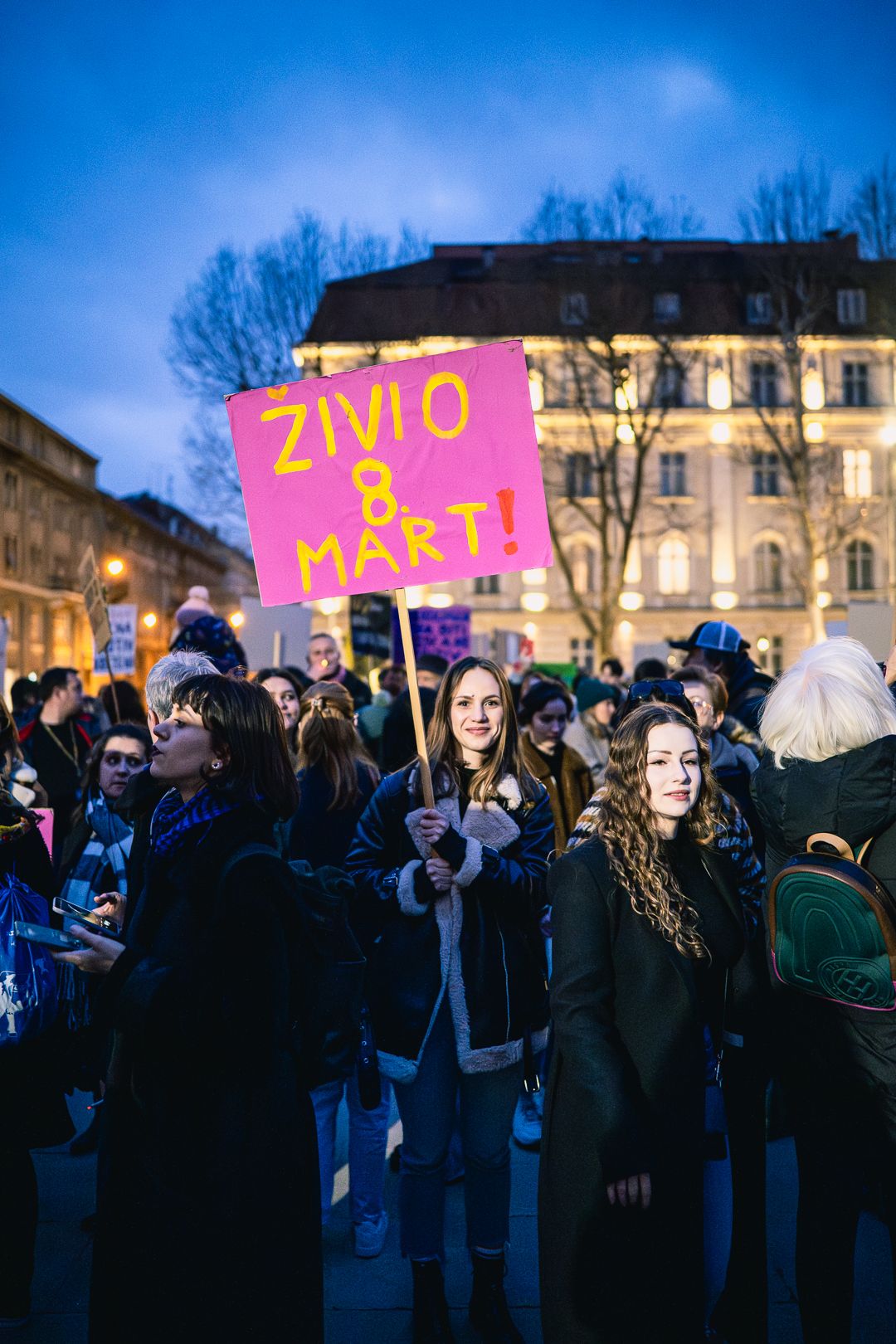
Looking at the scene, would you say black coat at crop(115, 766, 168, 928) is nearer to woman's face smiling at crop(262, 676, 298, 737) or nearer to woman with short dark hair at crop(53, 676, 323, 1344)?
woman with short dark hair at crop(53, 676, 323, 1344)

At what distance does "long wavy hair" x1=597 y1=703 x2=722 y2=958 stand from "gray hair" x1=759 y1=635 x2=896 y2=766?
0.22 m

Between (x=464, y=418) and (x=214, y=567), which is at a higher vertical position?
(x=214, y=567)

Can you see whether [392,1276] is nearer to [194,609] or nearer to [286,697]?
[286,697]

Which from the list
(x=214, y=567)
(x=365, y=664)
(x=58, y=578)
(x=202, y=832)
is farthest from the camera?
(x=214, y=567)

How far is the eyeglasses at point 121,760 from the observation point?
14.3 ft

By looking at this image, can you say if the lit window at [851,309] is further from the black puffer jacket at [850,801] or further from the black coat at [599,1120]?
the black coat at [599,1120]

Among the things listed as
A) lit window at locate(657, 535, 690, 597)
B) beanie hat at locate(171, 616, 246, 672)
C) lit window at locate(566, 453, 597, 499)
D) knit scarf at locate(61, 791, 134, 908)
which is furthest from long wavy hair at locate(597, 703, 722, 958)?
lit window at locate(657, 535, 690, 597)

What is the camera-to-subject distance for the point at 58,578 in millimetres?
51625

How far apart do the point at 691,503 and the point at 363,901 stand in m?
41.0

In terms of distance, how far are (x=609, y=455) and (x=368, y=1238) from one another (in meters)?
28.6

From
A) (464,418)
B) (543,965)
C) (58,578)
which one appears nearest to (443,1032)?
(543,965)

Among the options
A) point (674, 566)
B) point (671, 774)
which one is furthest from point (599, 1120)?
point (674, 566)

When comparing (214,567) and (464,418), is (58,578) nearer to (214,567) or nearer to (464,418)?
(214,567)

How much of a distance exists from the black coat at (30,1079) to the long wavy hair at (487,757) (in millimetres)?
1287
